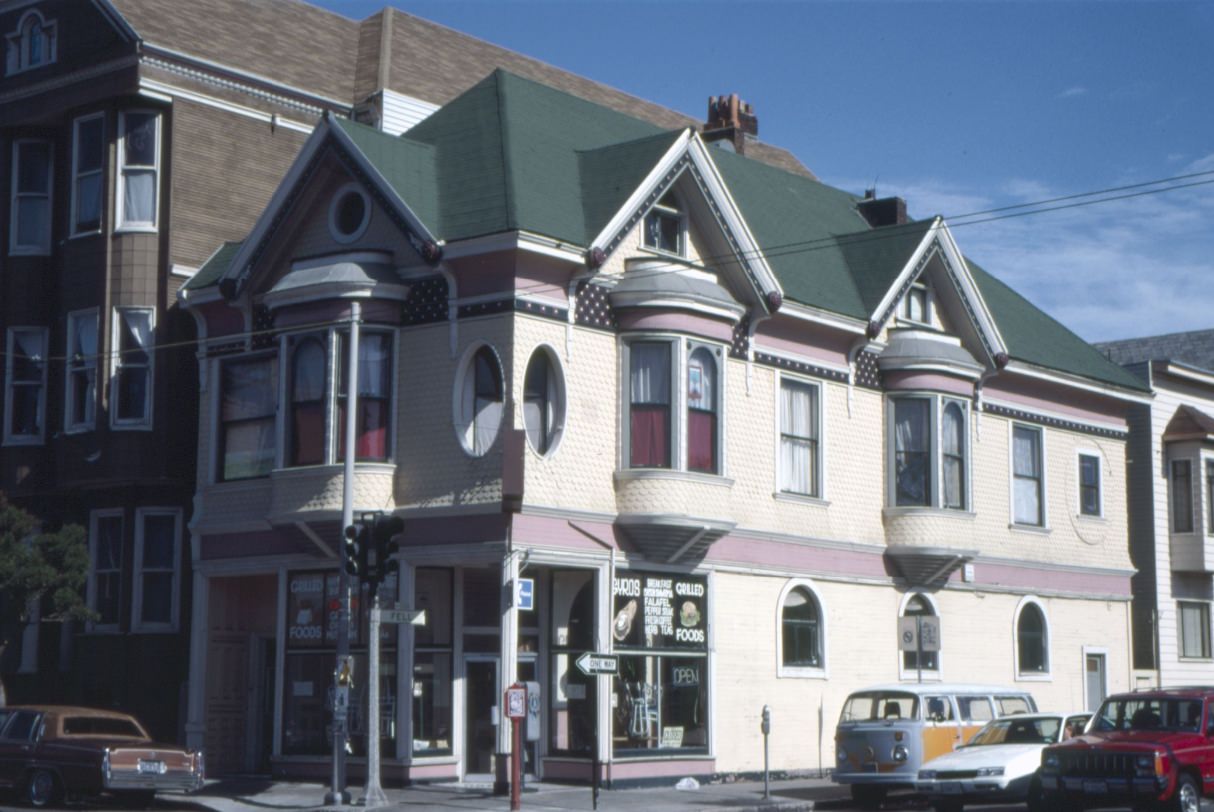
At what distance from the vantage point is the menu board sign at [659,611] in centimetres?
2850

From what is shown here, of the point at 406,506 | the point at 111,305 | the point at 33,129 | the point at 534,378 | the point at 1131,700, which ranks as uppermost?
the point at 33,129

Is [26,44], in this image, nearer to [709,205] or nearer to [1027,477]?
[709,205]

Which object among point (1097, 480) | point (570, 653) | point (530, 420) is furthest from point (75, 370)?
point (1097, 480)

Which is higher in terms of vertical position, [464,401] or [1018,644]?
[464,401]

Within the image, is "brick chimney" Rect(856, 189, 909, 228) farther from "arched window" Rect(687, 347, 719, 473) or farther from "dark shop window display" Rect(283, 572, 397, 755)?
"dark shop window display" Rect(283, 572, 397, 755)

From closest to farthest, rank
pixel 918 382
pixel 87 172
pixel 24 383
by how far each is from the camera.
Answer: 1. pixel 87 172
2. pixel 24 383
3. pixel 918 382

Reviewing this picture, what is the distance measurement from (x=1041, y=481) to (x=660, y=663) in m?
13.1

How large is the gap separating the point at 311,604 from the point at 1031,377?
55.4 ft

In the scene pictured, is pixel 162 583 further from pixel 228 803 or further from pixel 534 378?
pixel 534 378

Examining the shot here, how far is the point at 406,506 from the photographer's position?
27.9m

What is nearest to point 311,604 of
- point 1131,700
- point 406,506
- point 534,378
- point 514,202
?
point 406,506

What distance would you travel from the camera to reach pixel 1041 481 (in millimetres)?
38344

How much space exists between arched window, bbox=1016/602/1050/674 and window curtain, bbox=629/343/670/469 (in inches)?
492

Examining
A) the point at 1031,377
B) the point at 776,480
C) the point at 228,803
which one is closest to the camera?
the point at 228,803
